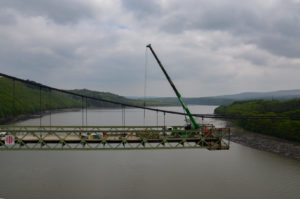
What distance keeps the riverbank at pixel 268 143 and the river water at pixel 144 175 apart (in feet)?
22.5

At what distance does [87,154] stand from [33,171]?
10106 millimetres

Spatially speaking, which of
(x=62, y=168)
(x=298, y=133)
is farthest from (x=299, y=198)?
(x=298, y=133)

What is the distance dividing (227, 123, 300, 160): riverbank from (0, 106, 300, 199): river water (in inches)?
270

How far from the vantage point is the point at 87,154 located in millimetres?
36469

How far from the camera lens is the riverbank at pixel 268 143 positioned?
4329 cm

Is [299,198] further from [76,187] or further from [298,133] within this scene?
[298,133]

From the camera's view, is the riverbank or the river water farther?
the riverbank

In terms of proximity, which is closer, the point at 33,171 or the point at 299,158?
the point at 33,171

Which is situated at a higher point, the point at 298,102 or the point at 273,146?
the point at 298,102

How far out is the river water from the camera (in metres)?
22.2

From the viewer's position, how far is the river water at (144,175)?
22188 millimetres

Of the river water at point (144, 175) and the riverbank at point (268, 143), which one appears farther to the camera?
the riverbank at point (268, 143)

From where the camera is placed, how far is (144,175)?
26.4 metres

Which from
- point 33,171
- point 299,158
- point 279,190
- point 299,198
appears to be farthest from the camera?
point 299,158
